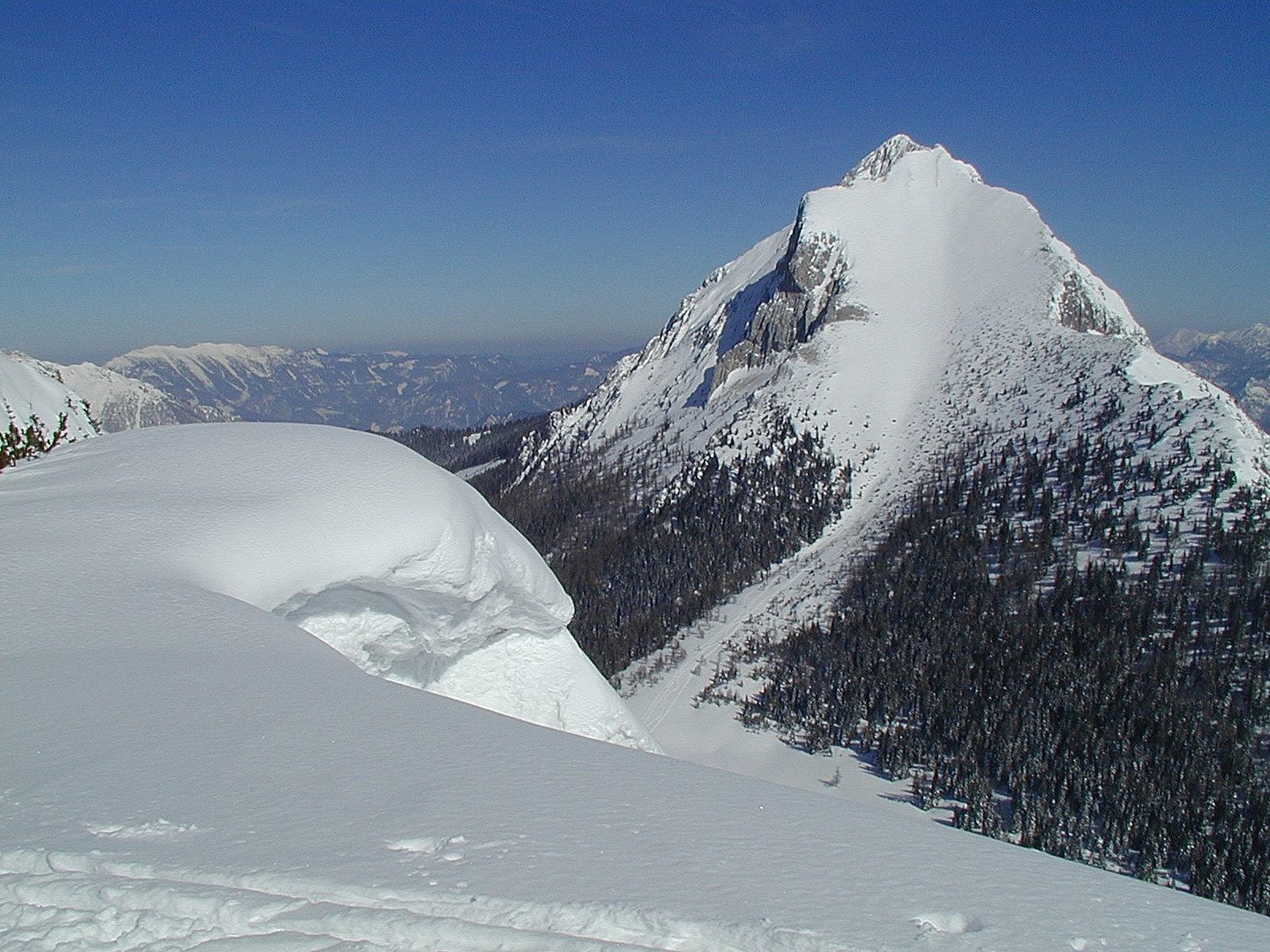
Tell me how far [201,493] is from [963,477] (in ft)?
421

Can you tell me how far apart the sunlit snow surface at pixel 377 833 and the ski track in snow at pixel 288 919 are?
1 cm

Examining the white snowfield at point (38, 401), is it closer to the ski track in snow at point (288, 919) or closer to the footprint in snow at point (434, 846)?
the ski track in snow at point (288, 919)

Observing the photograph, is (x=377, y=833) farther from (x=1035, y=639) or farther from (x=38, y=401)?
(x=1035, y=639)

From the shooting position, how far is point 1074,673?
252 ft

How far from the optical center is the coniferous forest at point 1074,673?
59125 mm

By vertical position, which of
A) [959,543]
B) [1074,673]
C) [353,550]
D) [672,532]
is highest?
[353,550]

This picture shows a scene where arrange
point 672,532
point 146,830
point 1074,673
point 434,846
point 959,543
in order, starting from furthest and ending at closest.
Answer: point 672,532 < point 959,543 < point 1074,673 < point 434,846 < point 146,830

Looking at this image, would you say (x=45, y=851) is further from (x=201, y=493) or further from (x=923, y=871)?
(x=201, y=493)

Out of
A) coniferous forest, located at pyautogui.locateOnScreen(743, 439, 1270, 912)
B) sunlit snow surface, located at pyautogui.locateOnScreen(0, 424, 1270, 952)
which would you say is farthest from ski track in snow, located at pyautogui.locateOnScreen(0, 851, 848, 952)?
coniferous forest, located at pyautogui.locateOnScreen(743, 439, 1270, 912)

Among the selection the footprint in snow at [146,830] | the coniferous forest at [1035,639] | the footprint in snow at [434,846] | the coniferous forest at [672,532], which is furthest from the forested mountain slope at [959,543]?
the footprint in snow at [146,830]

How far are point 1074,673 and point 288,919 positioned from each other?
88.7 m

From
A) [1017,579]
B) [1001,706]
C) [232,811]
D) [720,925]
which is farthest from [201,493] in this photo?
[1017,579]

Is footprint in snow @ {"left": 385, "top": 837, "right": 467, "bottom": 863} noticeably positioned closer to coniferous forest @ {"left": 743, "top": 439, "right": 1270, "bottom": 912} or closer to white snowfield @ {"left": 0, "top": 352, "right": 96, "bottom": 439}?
white snowfield @ {"left": 0, "top": 352, "right": 96, "bottom": 439}

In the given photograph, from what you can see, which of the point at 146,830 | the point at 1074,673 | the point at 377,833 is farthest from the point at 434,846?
the point at 1074,673
